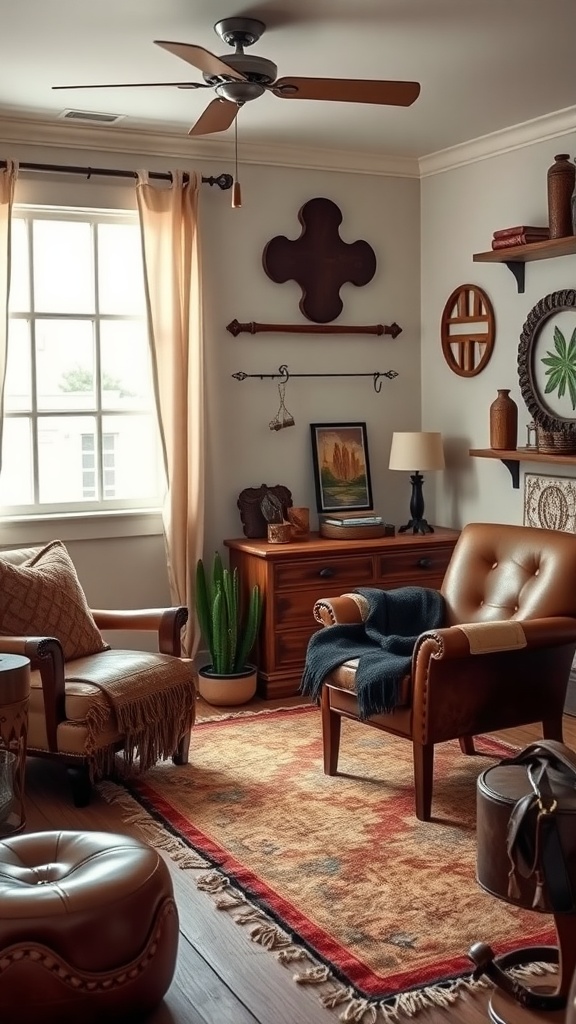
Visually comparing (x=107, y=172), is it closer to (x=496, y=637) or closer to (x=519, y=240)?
(x=519, y=240)

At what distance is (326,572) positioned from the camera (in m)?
5.13

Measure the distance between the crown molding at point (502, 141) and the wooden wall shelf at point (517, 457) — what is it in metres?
1.38

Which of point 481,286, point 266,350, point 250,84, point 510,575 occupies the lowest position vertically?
point 510,575

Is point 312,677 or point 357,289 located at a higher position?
point 357,289

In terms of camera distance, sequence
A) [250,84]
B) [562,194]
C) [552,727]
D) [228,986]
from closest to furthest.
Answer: [228,986]
[250,84]
[552,727]
[562,194]

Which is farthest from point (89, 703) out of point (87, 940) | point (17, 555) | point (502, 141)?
point (502, 141)

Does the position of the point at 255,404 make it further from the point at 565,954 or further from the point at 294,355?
the point at 565,954

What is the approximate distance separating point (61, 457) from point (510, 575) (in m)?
2.20

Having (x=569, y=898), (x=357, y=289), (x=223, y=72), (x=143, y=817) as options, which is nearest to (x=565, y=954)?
(x=569, y=898)

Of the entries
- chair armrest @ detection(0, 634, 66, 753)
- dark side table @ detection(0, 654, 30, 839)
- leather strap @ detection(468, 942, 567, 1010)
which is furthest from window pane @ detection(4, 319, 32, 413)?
leather strap @ detection(468, 942, 567, 1010)

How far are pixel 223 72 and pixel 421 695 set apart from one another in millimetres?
2015

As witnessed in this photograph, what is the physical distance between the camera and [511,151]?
5.13 meters

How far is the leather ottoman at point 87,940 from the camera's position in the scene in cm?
228

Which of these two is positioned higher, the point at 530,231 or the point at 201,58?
the point at 201,58
